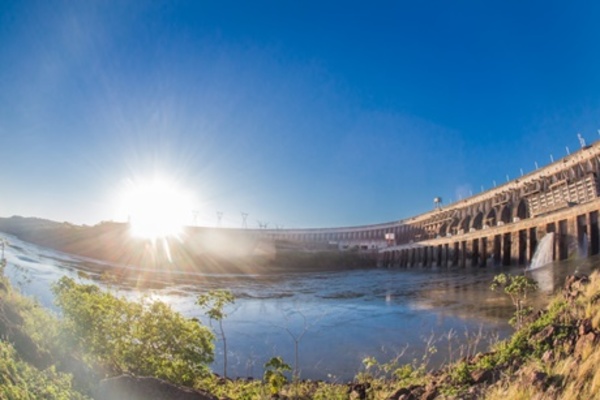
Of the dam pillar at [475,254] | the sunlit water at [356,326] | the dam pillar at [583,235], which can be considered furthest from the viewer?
the dam pillar at [475,254]

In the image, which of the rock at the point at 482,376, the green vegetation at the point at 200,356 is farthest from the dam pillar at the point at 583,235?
the rock at the point at 482,376

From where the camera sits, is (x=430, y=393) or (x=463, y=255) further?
(x=463, y=255)

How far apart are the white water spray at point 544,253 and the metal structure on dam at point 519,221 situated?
422 mm

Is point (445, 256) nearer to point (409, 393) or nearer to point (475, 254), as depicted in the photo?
point (475, 254)

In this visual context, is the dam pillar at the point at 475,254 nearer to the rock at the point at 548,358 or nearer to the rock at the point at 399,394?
the rock at the point at 548,358

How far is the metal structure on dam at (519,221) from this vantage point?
22.5 meters

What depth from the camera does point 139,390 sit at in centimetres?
471

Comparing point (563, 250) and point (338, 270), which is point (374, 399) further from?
point (338, 270)

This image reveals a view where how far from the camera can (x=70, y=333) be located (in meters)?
5.69

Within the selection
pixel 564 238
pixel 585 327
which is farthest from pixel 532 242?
pixel 585 327

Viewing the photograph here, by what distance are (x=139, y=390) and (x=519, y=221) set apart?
29.4 m

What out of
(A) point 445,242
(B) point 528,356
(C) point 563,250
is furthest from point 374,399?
(A) point 445,242

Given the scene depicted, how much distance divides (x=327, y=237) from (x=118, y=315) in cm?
9783

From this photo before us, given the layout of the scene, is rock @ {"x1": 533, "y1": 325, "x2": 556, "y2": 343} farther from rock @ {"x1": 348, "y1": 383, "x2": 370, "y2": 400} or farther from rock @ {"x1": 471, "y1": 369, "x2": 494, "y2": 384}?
rock @ {"x1": 348, "y1": 383, "x2": 370, "y2": 400}
